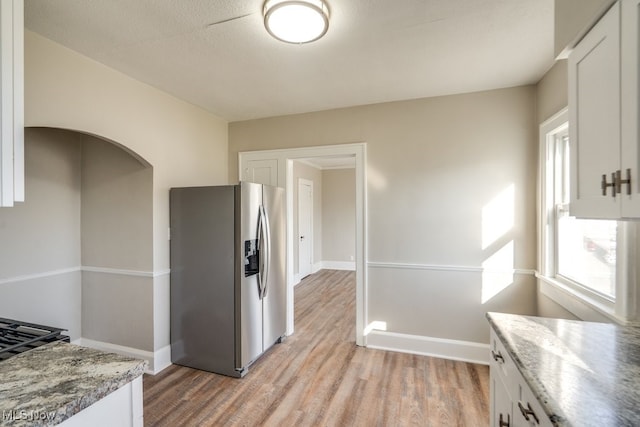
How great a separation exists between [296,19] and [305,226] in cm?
517

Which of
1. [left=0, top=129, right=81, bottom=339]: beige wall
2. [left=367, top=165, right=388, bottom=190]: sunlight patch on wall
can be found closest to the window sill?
[left=367, top=165, right=388, bottom=190]: sunlight patch on wall

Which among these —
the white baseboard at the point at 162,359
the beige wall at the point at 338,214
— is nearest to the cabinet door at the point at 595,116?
the white baseboard at the point at 162,359

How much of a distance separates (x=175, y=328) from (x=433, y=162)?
301cm

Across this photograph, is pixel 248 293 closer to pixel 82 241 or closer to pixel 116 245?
pixel 116 245

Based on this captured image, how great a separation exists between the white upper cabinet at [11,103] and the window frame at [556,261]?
2.59m

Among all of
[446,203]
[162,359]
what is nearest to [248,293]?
[162,359]

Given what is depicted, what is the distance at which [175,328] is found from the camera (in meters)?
2.88

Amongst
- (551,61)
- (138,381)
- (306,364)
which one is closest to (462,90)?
(551,61)

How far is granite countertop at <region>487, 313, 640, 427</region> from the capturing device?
0.84 m

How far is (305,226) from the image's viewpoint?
6.64 metres

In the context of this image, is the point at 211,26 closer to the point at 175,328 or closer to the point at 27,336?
the point at 27,336

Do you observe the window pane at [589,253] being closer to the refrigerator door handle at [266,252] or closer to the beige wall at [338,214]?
the refrigerator door handle at [266,252]

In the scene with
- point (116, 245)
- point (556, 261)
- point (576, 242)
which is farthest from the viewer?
point (116, 245)

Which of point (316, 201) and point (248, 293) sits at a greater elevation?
point (316, 201)
